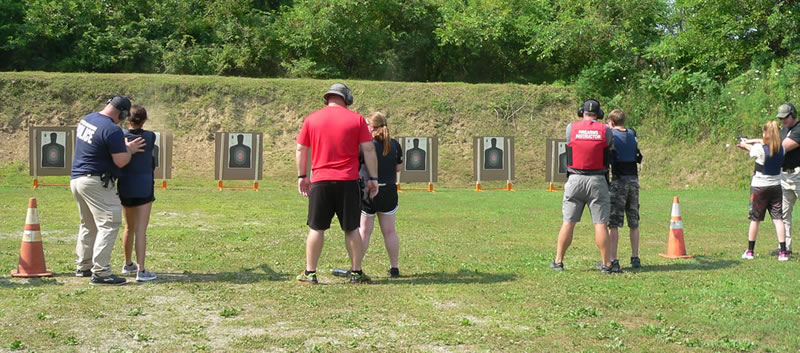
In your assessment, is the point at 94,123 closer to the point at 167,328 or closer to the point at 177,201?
the point at 167,328

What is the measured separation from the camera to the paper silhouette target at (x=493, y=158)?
88.9 feet

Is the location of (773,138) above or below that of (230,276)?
above

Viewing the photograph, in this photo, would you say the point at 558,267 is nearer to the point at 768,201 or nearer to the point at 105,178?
the point at 768,201

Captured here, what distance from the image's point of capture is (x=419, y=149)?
2616 centimetres

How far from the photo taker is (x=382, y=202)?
840 cm

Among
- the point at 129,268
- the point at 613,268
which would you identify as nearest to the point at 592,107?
the point at 613,268

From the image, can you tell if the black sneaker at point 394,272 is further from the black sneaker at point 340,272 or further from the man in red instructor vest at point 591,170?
the man in red instructor vest at point 591,170

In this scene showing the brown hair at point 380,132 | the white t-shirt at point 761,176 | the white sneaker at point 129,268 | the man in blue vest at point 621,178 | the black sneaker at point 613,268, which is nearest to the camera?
the brown hair at point 380,132

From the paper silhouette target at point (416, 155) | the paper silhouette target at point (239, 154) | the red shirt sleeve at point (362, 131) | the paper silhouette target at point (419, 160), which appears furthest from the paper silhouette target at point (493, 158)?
the red shirt sleeve at point (362, 131)

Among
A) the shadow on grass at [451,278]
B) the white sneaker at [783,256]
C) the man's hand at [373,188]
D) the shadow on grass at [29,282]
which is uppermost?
the man's hand at [373,188]

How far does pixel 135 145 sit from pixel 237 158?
1724 cm

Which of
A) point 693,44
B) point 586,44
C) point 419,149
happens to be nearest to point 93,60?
point 419,149

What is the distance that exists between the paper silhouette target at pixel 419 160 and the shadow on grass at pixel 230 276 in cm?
1691

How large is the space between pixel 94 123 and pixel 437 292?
148 inches
